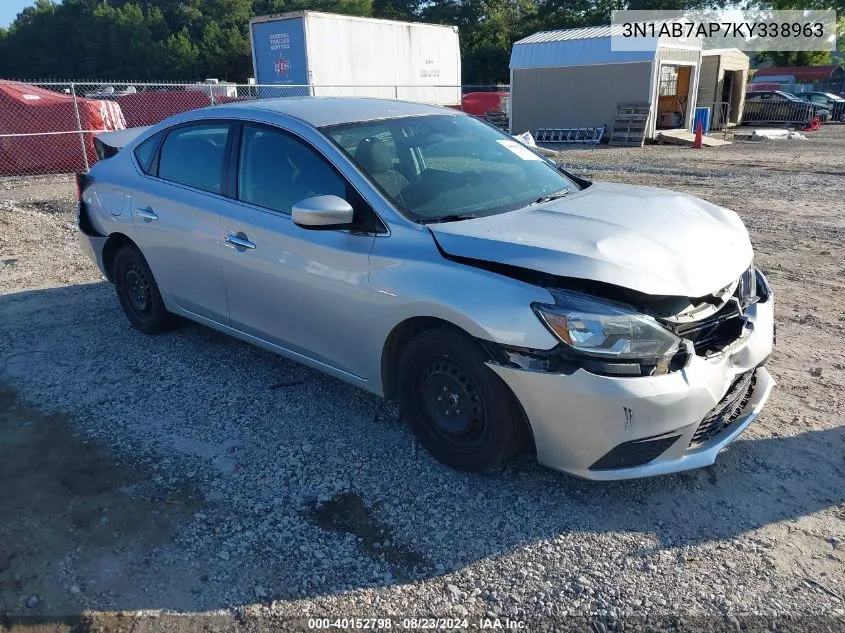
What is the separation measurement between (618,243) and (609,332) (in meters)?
0.52

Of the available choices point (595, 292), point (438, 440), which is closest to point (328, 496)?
point (438, 440)

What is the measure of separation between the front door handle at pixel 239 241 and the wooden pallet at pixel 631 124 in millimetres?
19905

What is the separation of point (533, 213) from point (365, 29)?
18.6 metres

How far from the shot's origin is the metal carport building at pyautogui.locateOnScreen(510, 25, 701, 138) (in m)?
21.7

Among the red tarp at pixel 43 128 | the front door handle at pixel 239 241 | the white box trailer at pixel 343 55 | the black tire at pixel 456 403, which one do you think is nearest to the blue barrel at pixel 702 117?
the white box trailer at pixel 343 55

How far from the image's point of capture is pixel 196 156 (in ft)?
15.2

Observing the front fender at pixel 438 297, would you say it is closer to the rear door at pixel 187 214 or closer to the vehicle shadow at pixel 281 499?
the vehicle shadow at pixel 281 499

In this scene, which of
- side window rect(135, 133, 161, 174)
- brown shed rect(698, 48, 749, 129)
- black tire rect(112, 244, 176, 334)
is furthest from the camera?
brown shed rect(698, 48, 749, 129)

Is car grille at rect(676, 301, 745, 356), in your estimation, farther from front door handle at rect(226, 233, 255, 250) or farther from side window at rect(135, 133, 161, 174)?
side window at rect(135, 133, 161, 174)

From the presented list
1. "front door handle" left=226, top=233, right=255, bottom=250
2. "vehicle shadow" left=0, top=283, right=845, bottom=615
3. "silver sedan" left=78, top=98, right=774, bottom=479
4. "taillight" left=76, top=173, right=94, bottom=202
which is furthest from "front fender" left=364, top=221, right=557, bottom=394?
→ "taillight" left=76, top=173, right=94, bottom=202

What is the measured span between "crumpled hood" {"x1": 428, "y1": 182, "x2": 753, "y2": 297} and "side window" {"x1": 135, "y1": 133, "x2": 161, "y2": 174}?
8.68 ft

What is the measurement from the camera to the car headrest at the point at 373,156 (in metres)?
3.73

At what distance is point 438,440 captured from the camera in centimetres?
345

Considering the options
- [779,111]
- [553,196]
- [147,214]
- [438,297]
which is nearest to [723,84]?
[779,111]
